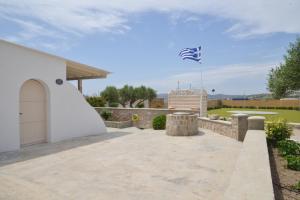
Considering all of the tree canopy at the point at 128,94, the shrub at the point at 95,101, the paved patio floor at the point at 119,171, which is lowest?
the paved patio floor at the point at 119,171

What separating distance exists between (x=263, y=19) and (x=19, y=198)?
11.6 m

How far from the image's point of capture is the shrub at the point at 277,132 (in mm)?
8242

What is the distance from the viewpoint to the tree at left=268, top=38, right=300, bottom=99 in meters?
15.4

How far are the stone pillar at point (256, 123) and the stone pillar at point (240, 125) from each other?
1.30 ft

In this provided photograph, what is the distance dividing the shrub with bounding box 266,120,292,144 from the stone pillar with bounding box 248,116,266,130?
1.17ft

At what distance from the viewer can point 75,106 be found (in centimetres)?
1085

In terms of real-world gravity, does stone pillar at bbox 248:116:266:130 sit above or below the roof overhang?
below

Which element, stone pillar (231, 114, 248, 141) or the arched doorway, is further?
stone pillar (231, 114, 248, 141)

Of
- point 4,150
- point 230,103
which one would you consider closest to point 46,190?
point 4,150

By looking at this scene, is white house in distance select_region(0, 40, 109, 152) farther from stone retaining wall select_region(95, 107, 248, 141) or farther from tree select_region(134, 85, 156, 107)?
tree select_region(134, 85, 156, 107)

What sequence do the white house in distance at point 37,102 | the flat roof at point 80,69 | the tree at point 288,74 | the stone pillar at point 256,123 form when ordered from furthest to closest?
the tree at point 288,74, the flat roof at point 80,69, the stone pillar at point 256,123, the white house in distance at point 37,102

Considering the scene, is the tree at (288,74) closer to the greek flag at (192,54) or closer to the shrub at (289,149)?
the greek flag at (192,54)

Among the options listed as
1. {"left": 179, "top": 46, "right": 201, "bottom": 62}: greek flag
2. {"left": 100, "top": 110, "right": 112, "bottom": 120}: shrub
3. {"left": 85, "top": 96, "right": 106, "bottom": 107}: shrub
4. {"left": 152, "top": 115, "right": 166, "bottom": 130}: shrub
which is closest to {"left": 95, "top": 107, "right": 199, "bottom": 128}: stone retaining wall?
{"left": 100, "top": 110, "right": 112, "bottom": 120}: shrub

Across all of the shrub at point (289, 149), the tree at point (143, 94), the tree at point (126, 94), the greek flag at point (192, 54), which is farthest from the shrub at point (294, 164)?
the tree at point (126, 94)
